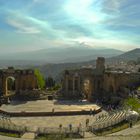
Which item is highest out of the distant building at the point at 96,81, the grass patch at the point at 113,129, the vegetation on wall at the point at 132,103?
the distant building at the point at 96,81

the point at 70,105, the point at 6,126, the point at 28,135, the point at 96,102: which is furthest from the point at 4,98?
the point at 28,135

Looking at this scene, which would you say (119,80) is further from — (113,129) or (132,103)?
(113,129)

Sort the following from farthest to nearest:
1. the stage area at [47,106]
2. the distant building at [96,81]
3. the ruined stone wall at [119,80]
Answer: the distant building at [96,81]
the ruined stone wall at [119,80]
the stage area at [47,106]

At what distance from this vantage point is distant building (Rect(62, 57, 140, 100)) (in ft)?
201

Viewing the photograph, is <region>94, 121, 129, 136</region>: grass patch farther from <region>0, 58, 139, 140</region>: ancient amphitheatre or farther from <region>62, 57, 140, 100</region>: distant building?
<region>62, 57, 140, 100</region>: distant building

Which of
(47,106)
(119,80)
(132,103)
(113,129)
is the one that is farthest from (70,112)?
(119,80)

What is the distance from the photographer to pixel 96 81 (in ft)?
208

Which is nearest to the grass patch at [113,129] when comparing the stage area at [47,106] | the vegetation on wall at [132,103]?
the vegetation on wall at [132,103]

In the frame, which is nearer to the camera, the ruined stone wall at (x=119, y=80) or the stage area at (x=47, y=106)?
the stage area at (x=47, y=106)

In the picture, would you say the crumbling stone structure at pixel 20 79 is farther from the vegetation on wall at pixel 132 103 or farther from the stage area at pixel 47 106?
the vegetation on wall at pixel 132 103

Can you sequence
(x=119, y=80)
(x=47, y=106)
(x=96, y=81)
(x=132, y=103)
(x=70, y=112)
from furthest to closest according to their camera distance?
(x=96, y=81) < (x=119, y=80) < (x=47, y=106) < (x=70, y=112) < (x=132, y=103)

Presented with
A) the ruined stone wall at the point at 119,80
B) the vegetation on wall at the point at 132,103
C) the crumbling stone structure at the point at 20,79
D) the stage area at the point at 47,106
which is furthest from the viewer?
the crumbling stone structure at the point at 20,79

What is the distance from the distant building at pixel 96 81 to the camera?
201ft

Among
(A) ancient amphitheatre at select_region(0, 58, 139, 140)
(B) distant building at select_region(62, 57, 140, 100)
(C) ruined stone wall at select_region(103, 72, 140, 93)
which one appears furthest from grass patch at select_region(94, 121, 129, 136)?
(C) ruined stone wall at select_region(103, 72, 140, 93)
